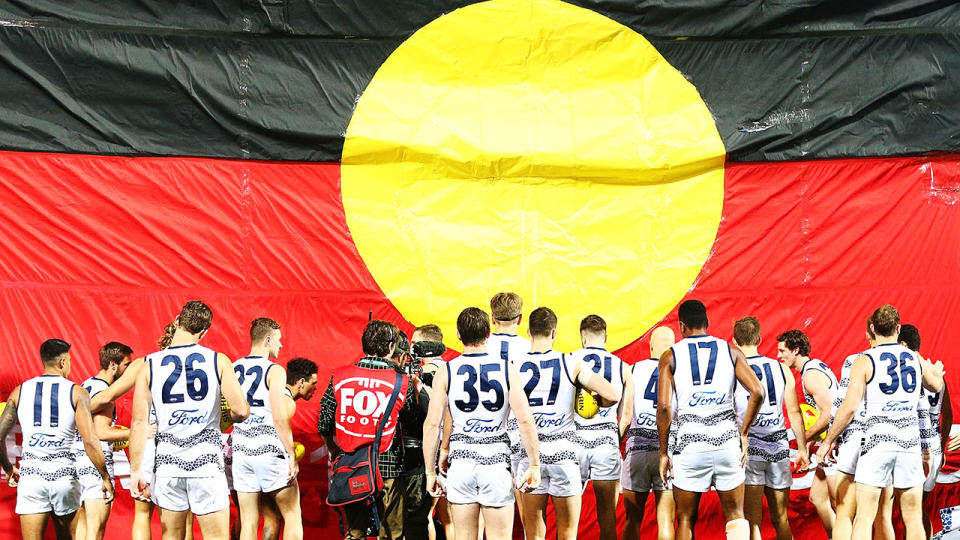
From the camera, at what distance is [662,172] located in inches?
410

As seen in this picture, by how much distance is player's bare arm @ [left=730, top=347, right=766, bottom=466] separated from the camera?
789 cm

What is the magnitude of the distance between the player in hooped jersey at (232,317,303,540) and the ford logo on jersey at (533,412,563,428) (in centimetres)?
216

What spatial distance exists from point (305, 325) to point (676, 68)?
4877 mm

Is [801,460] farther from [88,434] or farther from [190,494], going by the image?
[88,434]

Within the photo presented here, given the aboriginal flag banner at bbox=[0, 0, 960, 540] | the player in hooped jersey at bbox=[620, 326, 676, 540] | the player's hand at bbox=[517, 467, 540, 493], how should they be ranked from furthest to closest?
1. the aboriginal flag banner at bbox=[0, 0, 960, 540]
2. the player in hooped jersey at bbox=[620, 326, 676, 540]
3. the player's hand at bbox=[517, 467, 540, 493]

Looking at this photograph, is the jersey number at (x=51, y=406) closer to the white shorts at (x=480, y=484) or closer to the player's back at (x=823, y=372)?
the white shorts at (x=480, y=484)

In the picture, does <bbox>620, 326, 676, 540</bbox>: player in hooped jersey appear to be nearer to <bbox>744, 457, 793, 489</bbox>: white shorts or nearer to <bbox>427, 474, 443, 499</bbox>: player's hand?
<bbox>744, 457, 793, 489</bbox>: white shorts

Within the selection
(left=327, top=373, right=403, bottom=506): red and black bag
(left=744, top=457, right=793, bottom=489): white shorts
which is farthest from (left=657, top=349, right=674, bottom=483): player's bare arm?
(left=327, top=373, right=403, bottom=506): red and black bag

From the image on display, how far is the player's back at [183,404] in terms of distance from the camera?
23.7 ft

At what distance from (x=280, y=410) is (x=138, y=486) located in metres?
1.29

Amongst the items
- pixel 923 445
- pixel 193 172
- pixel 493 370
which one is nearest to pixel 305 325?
pixel 193 172

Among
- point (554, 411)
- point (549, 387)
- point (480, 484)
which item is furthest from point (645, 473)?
point (480, 484)

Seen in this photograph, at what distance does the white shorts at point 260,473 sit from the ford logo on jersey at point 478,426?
2254mm

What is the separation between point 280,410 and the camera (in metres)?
7.93
